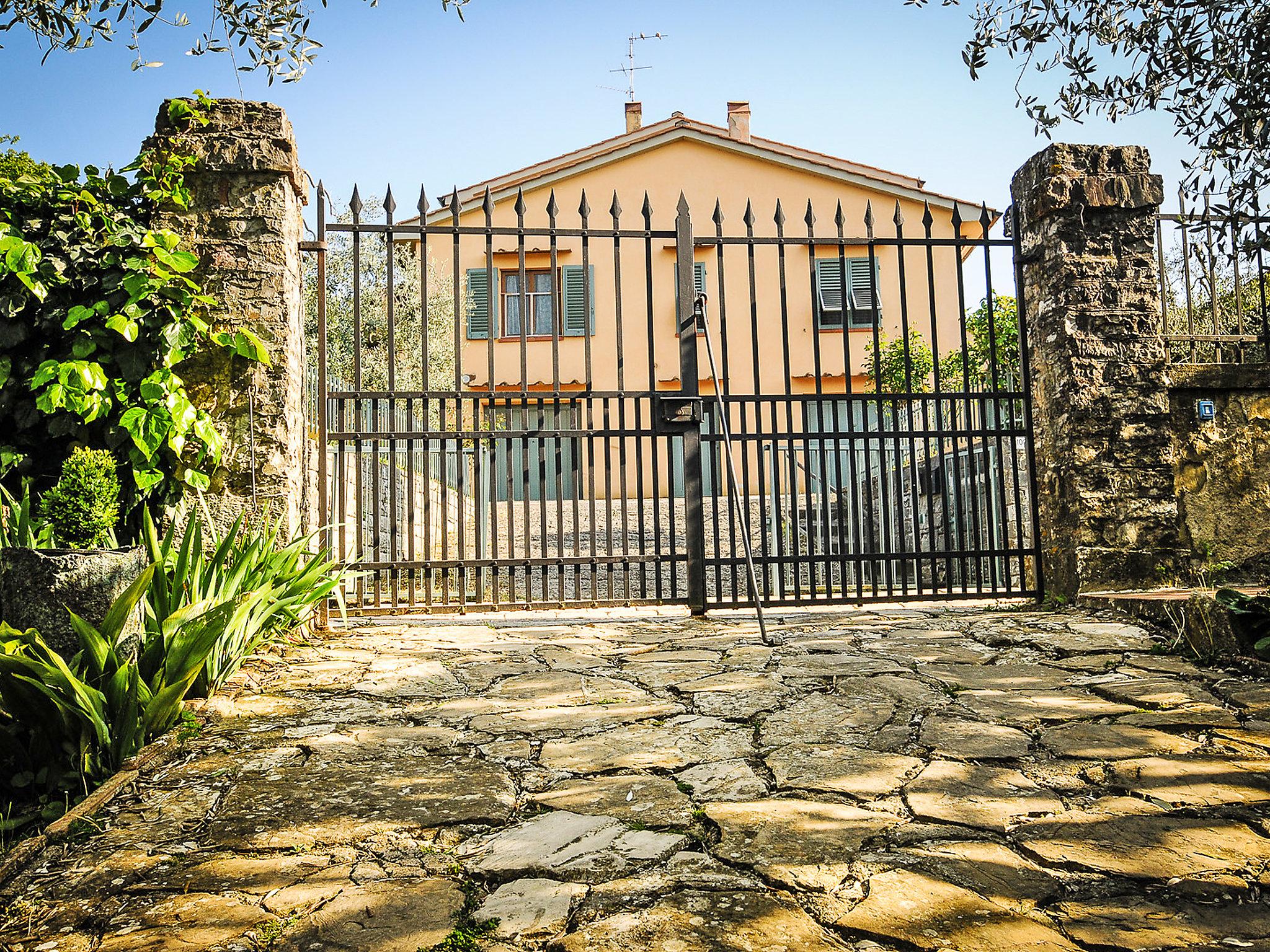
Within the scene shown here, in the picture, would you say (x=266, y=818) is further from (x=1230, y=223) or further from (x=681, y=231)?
(x=681, y=231)

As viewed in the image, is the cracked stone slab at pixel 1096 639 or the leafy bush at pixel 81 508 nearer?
the leafy bush at pixel 81 508

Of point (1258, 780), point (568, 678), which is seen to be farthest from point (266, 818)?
point (1258, 780)

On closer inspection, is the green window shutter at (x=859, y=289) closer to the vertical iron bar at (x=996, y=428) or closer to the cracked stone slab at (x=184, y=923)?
the vertical iron bar at (x=996, y=428)

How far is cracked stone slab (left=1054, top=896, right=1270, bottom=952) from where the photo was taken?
169cm

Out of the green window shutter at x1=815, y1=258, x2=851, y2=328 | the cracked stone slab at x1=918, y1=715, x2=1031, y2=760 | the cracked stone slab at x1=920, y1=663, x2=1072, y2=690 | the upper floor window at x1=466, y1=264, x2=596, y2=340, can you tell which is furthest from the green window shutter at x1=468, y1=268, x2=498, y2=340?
the cracked stone slab at x1=918, y1=715, x2=1031, y2=760

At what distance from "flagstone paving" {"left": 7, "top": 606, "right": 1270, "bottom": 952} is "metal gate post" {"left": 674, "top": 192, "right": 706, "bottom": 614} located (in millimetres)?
1650

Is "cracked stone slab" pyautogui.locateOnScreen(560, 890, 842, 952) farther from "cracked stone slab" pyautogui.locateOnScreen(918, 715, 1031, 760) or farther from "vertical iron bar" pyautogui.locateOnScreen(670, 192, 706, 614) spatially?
"vertical iron bar" pyautogui.locateOnScreen(670, 192, 706, 614)

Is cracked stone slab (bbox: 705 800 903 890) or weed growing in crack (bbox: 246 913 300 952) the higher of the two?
cracked stone slab (bbox: 705 800 903 890)

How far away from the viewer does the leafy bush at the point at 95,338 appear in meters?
4.12

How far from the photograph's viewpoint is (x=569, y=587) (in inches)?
320

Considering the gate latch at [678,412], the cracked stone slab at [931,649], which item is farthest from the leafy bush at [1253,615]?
the gate latch at [678,412]

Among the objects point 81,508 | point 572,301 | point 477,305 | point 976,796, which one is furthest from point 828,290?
point 976,796

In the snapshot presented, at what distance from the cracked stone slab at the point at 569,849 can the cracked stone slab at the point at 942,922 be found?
1.70 ft

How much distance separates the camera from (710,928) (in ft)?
5.78
